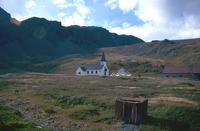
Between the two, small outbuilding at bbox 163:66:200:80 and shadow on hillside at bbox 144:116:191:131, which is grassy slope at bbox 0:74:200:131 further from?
small outbuilding at bbox 163:66:200:80

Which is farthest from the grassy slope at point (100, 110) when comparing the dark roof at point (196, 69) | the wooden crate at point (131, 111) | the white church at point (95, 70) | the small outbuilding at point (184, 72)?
the white church at point (95, 70)

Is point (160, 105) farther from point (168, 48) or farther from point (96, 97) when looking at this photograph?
point (168, 48)

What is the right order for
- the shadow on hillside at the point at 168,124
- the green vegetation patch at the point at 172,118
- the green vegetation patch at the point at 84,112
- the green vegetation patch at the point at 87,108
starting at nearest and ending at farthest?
the shadow on hillside at the point at 168,124
the green vegetation patch at the point at 172,118
the green vegetation patch at the point at 87,108
the green vegetation patch at the point at 84,112

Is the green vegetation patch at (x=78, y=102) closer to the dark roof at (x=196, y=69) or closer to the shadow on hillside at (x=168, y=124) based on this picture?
the shadow on hillside at (x=168, y=124)

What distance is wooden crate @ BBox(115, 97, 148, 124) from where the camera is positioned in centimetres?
4006

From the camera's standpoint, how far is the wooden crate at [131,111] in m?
40.1

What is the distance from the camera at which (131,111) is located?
4059cm

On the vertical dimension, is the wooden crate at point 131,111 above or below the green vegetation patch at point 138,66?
below

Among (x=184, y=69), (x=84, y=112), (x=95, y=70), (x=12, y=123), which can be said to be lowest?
(x=12, y=123)

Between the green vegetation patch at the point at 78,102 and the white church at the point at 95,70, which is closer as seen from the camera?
the green vegetation patch at the point at 78,102

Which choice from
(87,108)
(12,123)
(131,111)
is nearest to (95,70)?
(87,108)

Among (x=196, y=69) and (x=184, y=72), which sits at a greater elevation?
(x=196, y=69)

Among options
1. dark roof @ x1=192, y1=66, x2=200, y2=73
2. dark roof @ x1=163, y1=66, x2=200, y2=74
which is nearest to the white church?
dark roof @ x1=163, y1=66, x2=200, y2=74

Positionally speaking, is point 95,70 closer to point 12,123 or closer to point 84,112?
point 84,112
